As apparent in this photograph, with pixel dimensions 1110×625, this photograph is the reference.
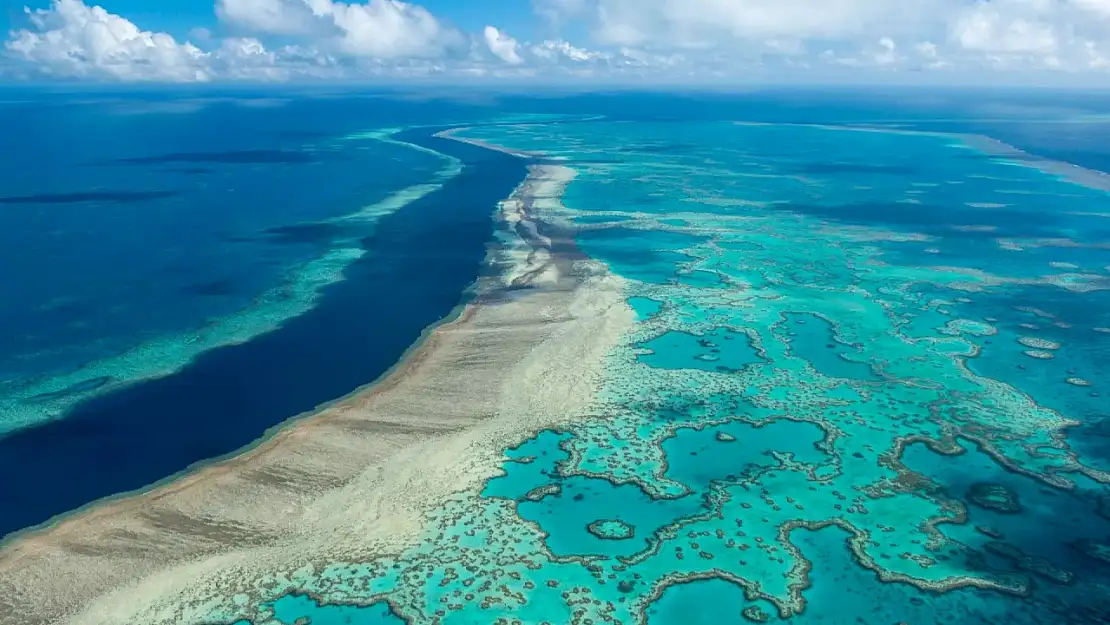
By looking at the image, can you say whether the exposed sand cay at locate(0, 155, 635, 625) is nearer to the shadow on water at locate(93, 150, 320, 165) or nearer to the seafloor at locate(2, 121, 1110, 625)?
the seafloor at locate(2, 121, 1110, 625)

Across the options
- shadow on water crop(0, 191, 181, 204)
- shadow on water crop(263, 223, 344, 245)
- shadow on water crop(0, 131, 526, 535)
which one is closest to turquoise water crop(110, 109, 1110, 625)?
shadow on water crop(0, 131, 526, 535)

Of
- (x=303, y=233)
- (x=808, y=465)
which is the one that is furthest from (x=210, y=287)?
(x=808, y=465)

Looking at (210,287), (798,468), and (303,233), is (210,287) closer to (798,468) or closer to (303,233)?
(303,233)

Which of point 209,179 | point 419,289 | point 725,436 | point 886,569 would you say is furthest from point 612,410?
point 209,179

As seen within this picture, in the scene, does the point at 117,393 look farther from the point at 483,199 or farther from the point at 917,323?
the point at 483,199

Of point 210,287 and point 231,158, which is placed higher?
point 231,158
